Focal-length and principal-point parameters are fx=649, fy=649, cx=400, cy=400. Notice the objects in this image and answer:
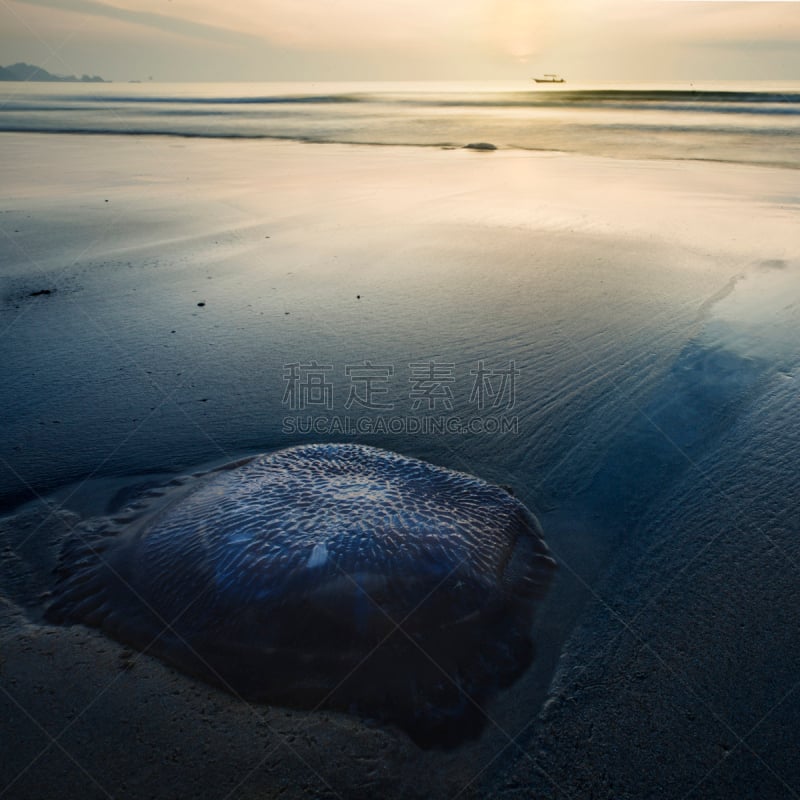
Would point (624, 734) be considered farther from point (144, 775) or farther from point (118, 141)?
point (118, 141)

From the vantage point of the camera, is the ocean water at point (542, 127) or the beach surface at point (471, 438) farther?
the ocean water at point (542, 127)

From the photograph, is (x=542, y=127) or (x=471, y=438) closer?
(x=471, y=438)

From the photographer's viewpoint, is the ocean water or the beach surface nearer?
the beach surface

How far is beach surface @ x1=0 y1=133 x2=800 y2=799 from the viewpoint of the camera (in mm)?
1869

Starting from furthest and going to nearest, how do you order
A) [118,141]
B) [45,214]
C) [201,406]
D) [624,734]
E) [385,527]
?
[118,141]
[45,214]
[201,406]
[385,527]
[624,734]

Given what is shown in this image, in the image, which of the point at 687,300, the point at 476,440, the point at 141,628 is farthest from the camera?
the point at 687,300

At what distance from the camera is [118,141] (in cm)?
1903

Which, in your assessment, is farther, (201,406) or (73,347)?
(73,347)

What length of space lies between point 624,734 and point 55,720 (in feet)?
5.63

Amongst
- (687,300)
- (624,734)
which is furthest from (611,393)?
(624,734)

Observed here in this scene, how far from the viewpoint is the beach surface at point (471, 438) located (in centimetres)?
187

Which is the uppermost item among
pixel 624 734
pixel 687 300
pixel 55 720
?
pixel 687 300

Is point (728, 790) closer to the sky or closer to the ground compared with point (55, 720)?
closer to the sky

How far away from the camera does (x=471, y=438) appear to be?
11.3ft
